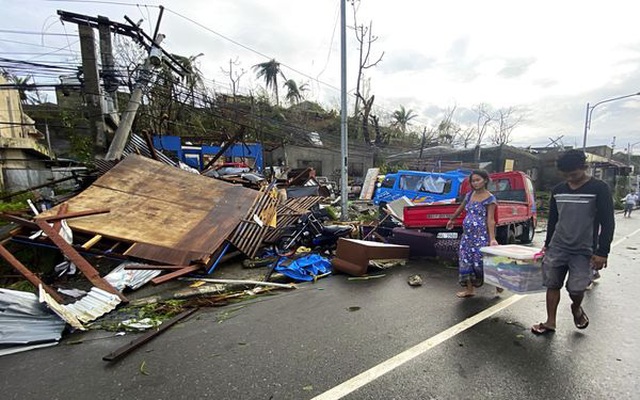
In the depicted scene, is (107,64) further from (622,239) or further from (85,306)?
(622,239)

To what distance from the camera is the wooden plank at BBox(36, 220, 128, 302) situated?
12.9 feet

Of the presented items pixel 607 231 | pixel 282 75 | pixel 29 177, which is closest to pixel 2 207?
pixel 29 177

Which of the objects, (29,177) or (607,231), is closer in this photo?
(607,231)

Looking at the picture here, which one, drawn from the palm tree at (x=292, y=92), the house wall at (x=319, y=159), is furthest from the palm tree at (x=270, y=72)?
the house wall at (x=319, y=159)

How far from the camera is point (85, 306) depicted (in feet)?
11.7

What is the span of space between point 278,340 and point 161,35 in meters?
12.6

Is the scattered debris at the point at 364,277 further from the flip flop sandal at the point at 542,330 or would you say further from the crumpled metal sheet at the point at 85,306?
the crumpled metal sheet at the point at 85,306

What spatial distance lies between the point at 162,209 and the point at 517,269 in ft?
19.4

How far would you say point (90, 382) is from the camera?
93.4 inches

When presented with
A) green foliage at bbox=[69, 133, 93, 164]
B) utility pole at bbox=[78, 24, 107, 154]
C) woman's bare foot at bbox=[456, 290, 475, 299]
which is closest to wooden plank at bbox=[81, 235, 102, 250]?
woman's bare foot at bbox=[456, 290, 475, 299]

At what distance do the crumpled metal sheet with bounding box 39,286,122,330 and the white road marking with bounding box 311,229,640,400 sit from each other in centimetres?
286

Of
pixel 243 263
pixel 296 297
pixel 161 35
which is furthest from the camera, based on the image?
pixel 161 35

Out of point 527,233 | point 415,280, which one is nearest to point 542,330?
point 415,280

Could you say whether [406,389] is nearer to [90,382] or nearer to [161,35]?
[90,382]
